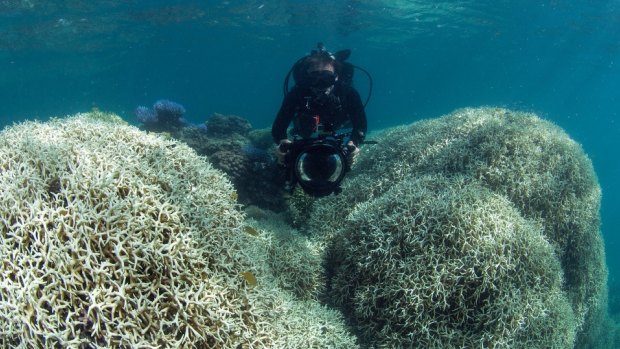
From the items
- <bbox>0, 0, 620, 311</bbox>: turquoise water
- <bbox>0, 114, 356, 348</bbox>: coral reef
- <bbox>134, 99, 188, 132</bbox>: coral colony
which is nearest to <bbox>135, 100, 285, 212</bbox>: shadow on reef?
<bbox>0, 114, 356, 348</bbox>: coral reef

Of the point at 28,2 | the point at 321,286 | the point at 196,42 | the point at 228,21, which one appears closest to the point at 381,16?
the point at 228,21

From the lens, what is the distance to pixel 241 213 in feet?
12.2

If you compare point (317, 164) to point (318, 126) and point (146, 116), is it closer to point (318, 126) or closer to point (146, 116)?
point (318, 126)

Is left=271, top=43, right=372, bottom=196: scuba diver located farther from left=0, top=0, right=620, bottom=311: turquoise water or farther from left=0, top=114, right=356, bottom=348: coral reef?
left=0, top=0, right=620, bottom=311: turquoise water

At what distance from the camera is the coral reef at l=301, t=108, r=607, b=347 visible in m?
3.98

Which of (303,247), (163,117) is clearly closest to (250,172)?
(303,247)

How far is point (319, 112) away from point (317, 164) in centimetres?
146

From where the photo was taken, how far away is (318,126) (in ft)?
18.2

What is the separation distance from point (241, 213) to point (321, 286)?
1.35 meters

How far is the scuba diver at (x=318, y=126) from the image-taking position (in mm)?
4668

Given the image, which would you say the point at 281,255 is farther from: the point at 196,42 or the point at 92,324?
the point at 196,42

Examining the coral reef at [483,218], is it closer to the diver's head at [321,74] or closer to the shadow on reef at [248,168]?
the shadow on reef at [248,168]

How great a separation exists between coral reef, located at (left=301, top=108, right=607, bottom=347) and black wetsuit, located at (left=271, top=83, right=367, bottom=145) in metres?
0.93

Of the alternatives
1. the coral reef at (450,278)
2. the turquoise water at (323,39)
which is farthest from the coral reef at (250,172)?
the turquoise water at (323,39)
